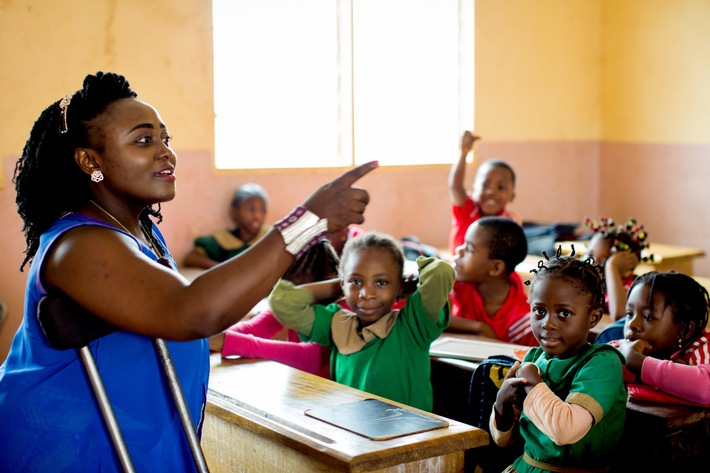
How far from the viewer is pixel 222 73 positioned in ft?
20.4

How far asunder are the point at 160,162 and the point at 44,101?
4.08m

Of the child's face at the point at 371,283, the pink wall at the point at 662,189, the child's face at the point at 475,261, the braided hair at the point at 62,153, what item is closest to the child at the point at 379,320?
the child's face at the point at 371,283

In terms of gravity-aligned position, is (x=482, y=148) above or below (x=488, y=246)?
above

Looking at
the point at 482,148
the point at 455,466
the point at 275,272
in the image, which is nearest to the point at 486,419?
the point at 455,466

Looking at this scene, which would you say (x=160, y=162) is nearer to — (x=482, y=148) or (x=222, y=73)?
(x=222, y=73)

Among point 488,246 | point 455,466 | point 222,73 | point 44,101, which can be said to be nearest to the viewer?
point 455,466

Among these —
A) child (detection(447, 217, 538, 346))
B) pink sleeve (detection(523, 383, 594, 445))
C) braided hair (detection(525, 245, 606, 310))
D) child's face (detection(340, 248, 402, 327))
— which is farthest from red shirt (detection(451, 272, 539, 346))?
pink sleeve (detection(523, 383, 594, 445))

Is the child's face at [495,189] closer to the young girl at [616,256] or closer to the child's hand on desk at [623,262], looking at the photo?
the young girl at [616,256]

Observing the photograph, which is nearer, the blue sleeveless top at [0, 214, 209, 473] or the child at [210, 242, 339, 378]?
the blue sleeveless top at [0, 214, 209, 473]

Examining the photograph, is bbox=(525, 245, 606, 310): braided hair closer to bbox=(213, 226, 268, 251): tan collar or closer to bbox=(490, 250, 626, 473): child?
bbox=(490, 250, 626, 473): child

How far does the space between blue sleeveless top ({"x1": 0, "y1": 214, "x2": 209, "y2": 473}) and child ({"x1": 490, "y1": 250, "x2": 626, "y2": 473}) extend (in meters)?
0.98

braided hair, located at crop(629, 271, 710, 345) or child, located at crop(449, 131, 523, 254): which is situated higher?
child, located at crop(449, 131, 523, 254)

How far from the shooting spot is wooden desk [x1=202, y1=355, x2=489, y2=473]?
1.90 metres

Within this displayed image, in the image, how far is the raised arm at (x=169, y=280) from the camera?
149cm
